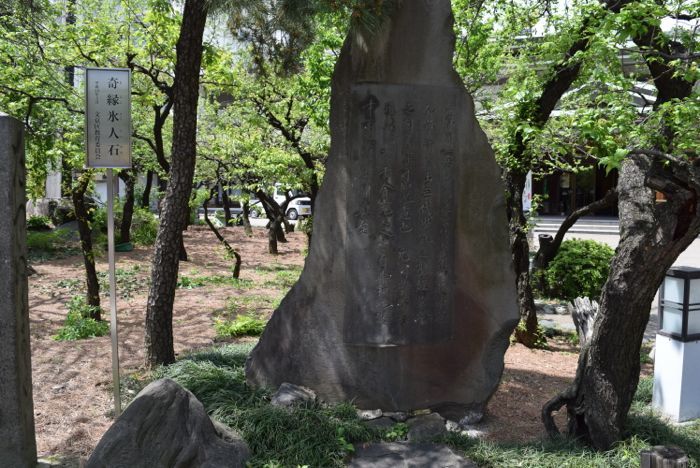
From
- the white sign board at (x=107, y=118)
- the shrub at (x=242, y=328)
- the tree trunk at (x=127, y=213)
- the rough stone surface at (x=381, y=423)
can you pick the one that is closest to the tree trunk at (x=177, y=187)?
the white sign board at (x=107, y=118)

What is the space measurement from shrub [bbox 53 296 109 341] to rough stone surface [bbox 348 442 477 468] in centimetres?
524

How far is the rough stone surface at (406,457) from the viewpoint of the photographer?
4.51m

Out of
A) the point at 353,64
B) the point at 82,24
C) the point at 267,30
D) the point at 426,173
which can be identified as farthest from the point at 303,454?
the point at 82,24

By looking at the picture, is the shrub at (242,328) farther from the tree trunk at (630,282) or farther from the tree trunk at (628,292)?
the tree trunk at (628,292)

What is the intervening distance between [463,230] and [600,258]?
24.6 feet

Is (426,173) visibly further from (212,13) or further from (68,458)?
(68,458)

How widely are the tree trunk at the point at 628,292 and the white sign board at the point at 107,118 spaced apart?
13.2 feet

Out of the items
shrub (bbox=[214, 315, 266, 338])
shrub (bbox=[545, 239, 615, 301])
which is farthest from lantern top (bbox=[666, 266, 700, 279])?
shrub (bbox=[545, 239, 615, 301])

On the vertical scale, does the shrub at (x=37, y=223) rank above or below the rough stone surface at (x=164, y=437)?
above

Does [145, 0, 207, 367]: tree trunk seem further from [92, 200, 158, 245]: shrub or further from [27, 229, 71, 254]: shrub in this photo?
[92, 200, 158, 245]: shrub

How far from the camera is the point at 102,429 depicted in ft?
17.5

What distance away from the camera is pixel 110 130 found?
529cm

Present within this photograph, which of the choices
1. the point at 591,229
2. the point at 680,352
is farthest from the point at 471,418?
the point at 591,229

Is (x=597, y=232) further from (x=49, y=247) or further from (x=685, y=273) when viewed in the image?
(x=685, y=273)
